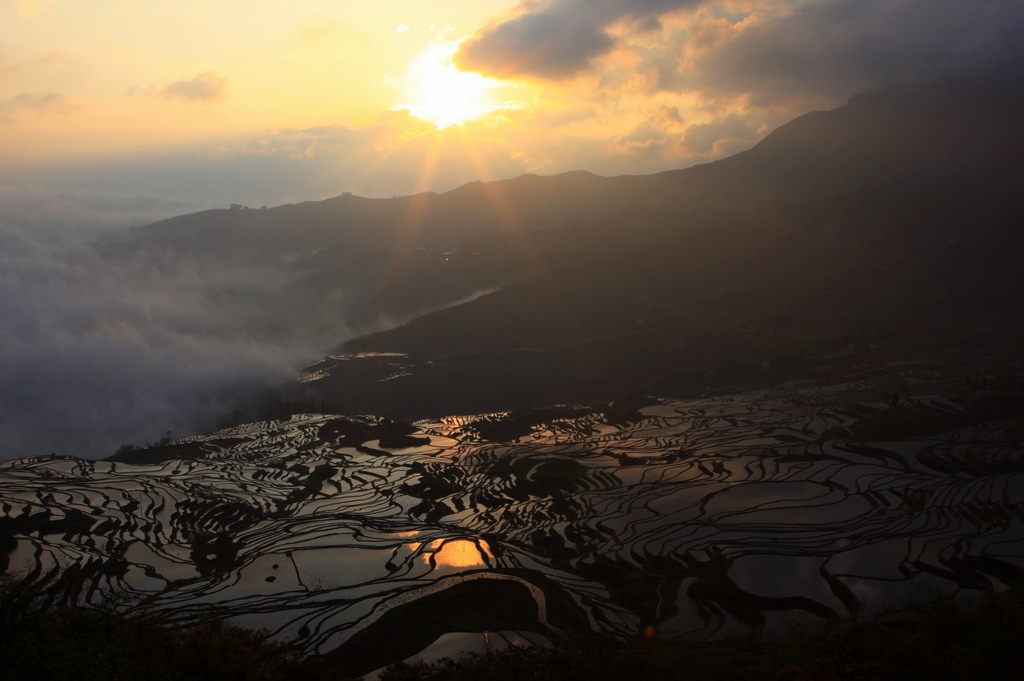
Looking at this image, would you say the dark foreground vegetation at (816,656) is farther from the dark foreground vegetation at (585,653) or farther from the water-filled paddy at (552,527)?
the water-filled paddy at (552,527)

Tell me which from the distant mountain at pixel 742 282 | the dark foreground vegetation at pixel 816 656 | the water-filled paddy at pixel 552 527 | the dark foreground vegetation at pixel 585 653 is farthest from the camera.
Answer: the distant mountain at pixel 742 282

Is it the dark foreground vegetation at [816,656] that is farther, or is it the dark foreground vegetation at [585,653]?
the dark foreground vegetation at [816,656]

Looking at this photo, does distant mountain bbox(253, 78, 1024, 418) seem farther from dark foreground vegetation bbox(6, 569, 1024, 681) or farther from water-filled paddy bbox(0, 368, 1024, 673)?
dark foreground vegetation bbox(6, 569, 1024, 681)

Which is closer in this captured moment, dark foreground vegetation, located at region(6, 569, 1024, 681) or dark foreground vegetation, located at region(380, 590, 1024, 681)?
dark foreground vegetation, located at region(6, 569, 1024, 681)

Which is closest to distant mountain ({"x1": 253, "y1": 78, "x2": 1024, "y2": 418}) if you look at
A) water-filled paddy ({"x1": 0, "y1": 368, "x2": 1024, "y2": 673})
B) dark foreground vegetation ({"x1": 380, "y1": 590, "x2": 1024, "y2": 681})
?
water-filled paddy ({"x1": 0, "y1": 368, "x2": 1024, "y2": 673})

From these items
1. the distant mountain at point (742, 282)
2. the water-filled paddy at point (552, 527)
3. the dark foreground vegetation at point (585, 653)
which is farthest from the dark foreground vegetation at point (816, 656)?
the distant mountain at point (742, 282)

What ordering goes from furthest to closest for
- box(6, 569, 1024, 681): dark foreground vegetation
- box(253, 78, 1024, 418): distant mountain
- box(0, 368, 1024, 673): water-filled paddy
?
box(253, 78, 1024, 418): distant mountain
box(0, 368, 1024, 673): water-filled paddy
box(6, 569, 1024, 681): dark foreground vegetation
